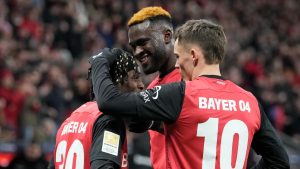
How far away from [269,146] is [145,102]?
859 millimetres

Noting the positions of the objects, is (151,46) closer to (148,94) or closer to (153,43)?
(153,43)

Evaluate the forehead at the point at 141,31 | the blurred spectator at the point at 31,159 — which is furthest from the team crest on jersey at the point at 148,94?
the blurred spectator at the point at 31,159

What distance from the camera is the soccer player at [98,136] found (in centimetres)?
376

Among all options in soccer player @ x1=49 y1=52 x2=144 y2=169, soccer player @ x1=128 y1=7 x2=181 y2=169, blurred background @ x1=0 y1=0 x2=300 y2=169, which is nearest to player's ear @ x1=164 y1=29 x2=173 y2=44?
soccer player @ x1=128 y1=7 x2=181 y2=169

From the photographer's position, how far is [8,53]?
1133cm

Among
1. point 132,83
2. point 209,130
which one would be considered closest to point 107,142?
point 132,83

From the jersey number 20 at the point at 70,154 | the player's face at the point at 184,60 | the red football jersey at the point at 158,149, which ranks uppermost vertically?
the player's face at the point at 184,60

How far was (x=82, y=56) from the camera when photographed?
13.2m

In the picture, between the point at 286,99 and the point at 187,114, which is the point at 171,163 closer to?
the point at 187,114

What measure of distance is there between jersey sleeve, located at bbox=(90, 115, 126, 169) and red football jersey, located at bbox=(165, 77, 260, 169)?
10.8 inches

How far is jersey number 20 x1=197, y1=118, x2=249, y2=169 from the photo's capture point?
12.3 ft

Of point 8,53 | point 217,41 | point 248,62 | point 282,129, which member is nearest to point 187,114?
point 217,41

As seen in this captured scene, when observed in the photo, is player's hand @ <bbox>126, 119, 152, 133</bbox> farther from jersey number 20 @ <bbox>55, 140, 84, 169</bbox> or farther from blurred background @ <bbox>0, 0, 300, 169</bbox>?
blurred background @ <bbox>0, 0, 300, 169</bbox>

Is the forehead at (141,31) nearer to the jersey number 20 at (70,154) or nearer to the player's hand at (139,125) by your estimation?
the player's hand at (139,125)
